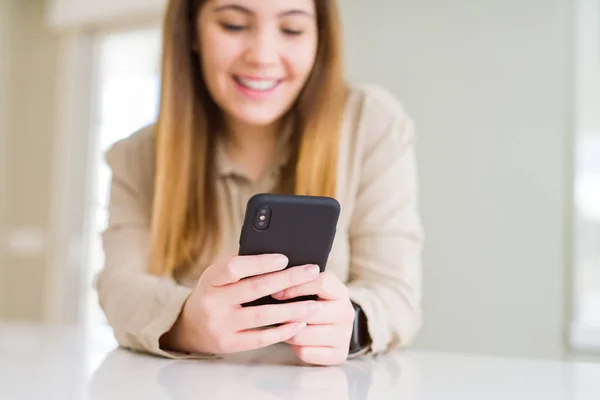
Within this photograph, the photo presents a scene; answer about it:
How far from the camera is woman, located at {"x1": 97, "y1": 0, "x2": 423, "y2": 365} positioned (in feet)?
2.60

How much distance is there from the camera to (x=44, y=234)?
7.66ft

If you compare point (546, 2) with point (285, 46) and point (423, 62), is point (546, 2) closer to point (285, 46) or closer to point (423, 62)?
point (423, 62)

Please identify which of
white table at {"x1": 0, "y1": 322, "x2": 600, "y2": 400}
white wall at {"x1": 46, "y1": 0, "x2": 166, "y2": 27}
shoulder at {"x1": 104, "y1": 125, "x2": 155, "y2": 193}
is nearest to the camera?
white table at {"x1": 0, "y1": 322, "x2": 600, "y2": 400}

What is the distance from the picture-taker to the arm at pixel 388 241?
0.69m

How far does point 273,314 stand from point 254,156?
0.40 meters

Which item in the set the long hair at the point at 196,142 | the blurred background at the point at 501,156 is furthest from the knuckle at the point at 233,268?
the blurred background at the point at 501,156

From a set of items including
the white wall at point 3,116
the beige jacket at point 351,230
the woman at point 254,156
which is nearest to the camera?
the beige jacket at point 351,230

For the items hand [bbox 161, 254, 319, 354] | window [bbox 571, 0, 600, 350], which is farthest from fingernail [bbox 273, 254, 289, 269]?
window [bbox 571, 0, 600, 350]

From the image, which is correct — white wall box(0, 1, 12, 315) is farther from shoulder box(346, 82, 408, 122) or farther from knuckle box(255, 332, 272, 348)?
knuckle box(255, 332, 272, 348)

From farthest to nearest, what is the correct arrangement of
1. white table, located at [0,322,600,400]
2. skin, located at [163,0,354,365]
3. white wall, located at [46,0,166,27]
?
1. white wall, located at [46,0,166,27]
2. skin, located at [163,0,354,365]
3. white table, located at [0,322,600,400]

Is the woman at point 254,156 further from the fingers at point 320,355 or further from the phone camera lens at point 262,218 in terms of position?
the phone camera lens at point 262,218

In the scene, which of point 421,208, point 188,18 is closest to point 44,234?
point 421,208

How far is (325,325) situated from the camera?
606 millimetres

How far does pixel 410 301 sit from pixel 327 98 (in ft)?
1.07
